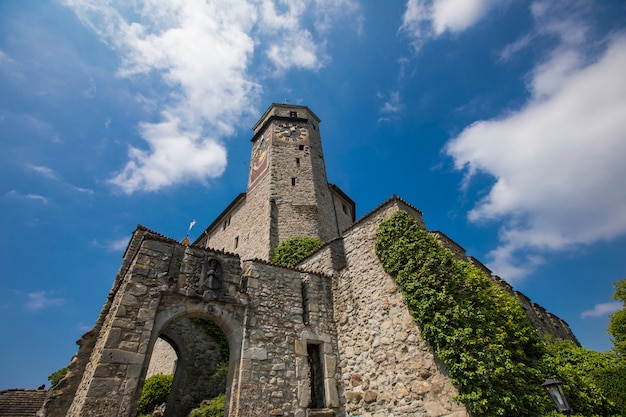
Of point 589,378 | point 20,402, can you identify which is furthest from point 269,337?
point 20,402

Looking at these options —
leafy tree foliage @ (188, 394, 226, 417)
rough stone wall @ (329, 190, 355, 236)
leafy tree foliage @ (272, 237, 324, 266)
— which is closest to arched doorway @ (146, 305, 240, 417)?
leafy tree foliage @ (188, 394, 226, 417)

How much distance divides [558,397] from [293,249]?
38.9 ft

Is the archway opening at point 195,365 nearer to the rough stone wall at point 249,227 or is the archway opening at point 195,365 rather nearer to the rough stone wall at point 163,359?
the rough stone wall at point 249,227

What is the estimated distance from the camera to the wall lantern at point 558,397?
5.12m

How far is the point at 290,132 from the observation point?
2289 cm

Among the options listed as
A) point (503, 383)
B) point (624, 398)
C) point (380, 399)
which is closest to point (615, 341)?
point (624, 398)

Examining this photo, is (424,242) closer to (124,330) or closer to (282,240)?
(124,330)

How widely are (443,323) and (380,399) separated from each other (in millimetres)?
2525

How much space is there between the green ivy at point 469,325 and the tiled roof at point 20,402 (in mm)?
14644

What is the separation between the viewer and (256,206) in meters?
19.8

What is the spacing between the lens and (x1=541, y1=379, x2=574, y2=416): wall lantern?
5117 millimetres

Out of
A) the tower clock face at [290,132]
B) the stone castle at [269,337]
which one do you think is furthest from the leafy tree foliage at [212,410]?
the tower clock face at [290,132]

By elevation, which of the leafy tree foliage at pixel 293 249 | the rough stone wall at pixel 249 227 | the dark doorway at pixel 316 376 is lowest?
the dark doorway at pixel 316 376

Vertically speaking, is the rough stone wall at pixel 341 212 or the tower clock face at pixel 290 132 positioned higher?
the tower clock face at pixel 290 132
